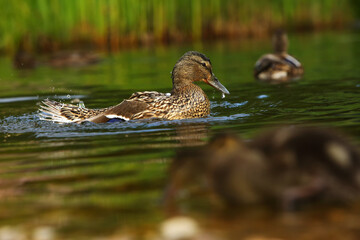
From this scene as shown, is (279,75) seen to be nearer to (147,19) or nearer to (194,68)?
(194,68)

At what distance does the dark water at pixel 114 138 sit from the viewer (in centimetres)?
384

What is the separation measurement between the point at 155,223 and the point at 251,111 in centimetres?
482

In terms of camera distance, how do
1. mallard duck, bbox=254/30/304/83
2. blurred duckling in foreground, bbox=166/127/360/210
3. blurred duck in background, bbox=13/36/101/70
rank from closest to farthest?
blurred duckling in foreground, bbox=166/127/360/210 < mallard duck, bbox=254/30/304/83 < blurred duck in background, bbox=13/36/101/70

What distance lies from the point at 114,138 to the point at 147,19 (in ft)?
59.5

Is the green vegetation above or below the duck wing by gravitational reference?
above

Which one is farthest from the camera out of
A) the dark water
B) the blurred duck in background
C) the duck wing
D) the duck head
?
the blurred duck in background

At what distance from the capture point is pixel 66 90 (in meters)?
12.8

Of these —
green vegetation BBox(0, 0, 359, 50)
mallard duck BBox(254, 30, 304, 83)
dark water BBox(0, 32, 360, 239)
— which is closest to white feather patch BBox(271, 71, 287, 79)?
mallard duck BBox(254, 30, 304, 83)

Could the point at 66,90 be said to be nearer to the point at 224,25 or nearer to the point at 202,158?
the point at 202,158

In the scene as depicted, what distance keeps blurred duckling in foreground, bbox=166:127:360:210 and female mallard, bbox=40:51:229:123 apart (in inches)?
161

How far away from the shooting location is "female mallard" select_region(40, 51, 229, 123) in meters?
7.75

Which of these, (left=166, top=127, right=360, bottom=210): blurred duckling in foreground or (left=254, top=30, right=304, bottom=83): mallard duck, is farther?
(left=254, top=30, right=304, bottom=83): mallard duck

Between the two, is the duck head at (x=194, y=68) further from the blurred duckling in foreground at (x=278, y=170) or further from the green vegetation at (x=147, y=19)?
the green vegetation at (x=147, y=19)

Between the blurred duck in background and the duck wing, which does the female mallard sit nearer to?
the duck wing
